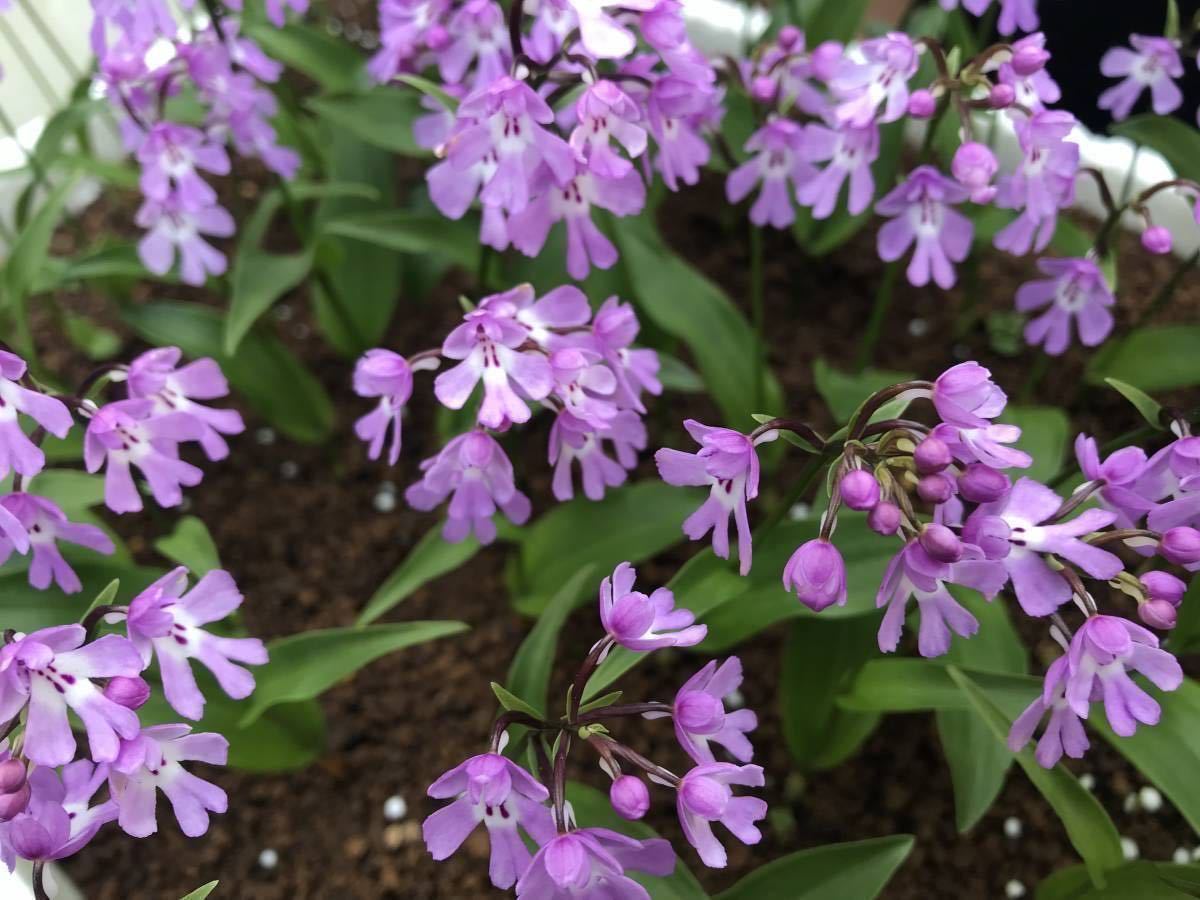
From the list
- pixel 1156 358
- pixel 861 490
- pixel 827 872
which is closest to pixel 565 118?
pixel 861 490

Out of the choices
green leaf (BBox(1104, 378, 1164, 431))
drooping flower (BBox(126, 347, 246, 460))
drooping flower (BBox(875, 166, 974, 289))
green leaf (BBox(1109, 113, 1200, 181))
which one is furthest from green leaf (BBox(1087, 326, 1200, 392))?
drooping flower (BBox(126, 347, 246, 460))

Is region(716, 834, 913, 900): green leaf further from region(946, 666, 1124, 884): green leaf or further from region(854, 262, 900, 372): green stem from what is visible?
region(854, 262, 900, 372): green stem

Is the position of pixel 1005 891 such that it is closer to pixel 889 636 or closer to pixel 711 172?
pixel 889 636

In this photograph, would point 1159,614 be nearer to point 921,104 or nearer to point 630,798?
point 630,798

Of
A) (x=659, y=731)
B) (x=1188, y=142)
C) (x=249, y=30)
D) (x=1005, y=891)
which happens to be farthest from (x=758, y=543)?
(x=249, y=30)

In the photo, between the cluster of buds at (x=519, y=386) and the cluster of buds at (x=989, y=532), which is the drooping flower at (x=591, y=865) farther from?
the cluster of buds at (x=519, y=386)

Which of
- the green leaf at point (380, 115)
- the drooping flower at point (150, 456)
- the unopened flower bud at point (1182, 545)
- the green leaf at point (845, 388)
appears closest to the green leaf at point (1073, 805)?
the unopened flower bud at point (1182, 545)
